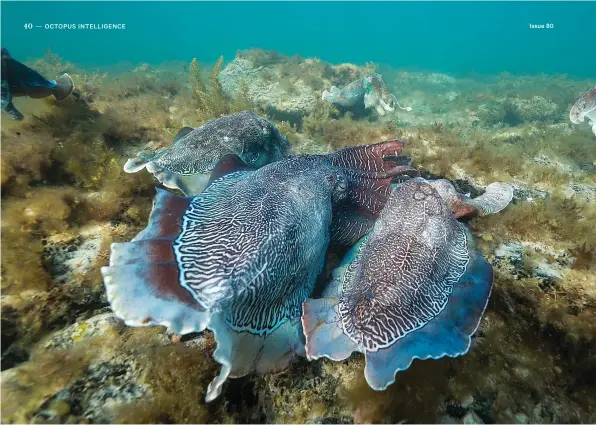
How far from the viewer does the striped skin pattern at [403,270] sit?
2.56 meters

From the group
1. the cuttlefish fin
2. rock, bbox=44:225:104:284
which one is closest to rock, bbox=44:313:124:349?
rock, bbox=44:225:104:284

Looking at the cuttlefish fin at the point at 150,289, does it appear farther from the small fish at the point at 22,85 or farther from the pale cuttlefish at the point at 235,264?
the small fish at the point at 22,85

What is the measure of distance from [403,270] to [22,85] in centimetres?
569

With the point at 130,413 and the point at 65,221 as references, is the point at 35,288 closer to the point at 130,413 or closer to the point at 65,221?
the point at 65,221

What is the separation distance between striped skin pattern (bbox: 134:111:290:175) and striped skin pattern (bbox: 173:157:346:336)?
2.71 feet

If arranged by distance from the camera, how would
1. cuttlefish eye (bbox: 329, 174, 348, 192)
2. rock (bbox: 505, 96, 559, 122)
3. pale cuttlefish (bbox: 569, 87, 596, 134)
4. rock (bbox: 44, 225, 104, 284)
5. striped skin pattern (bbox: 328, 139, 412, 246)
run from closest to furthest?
1. rock (bbox: 44, 225, 104, 284)
2. cuttlefish eye (bbox: 329, 174, 348, 192)
3. striped skin pattern (bbox: 328, 139, 412, 246)
4. pale cuttlefish (bbox: 569, 87, 596, 134)
5. rock (bbox: 505, 96, 559, 122)

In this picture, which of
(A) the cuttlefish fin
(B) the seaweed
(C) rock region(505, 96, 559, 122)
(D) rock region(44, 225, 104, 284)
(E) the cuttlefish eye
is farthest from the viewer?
(C) rock region(505, 96, 559, 122)

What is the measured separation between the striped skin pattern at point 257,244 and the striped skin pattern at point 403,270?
57 cm

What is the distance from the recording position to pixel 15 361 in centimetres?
248

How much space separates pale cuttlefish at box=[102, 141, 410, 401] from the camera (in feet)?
7.04

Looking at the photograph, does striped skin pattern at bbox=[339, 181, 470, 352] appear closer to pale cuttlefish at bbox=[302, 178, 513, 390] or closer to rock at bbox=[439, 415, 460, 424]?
pale cuttlefish at bbox=[302, 178, 513, 390]

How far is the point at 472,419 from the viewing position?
258cm

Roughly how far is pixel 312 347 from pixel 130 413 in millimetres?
1496

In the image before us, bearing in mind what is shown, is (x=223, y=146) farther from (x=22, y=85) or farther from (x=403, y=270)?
(x=403, y=270)
